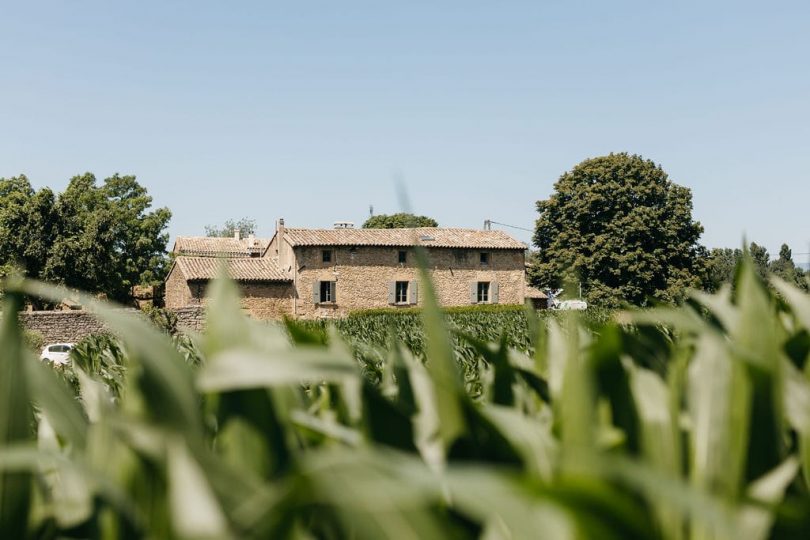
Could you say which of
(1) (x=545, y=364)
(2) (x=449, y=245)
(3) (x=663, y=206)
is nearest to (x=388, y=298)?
(2) (x=449, y=245)

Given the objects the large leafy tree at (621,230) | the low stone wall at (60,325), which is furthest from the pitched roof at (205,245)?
the low stone wall at (60,325)

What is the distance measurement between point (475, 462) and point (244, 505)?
23 cm

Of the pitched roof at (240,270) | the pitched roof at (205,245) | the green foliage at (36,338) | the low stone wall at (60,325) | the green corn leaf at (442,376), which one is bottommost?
the green foliage at (36,338)

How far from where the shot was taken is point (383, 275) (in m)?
41.7

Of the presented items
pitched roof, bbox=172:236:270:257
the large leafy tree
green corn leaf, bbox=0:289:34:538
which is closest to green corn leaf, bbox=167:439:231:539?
green corn leaf, bbox=0:289:34:538

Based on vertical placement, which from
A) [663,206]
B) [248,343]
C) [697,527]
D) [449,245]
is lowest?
[697,527]

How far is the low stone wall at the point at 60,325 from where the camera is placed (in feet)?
103

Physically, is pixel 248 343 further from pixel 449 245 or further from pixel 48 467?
pixel 449 245

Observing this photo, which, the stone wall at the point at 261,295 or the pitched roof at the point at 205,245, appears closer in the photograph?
the stone wall at the point at 261,295

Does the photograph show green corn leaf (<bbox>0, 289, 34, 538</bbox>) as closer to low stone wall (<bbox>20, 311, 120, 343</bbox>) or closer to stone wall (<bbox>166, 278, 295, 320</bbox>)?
low stone wall (<bbox>20, 311, 120, 343</bbox>)

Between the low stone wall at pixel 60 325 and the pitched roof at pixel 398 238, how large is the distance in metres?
11.2

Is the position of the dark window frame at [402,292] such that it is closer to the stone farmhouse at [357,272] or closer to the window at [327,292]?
the stone farmhouse at [357,272]

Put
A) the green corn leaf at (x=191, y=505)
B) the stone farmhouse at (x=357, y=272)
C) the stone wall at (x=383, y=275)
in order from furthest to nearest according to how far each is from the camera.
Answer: the stone wall at (x=383, y=275) → the stone farmhouse at (x=357, y=272) → the green corn leaf at (x=191, y=505)

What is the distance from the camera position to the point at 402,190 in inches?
27.8
